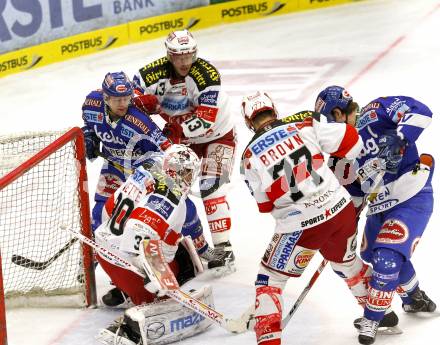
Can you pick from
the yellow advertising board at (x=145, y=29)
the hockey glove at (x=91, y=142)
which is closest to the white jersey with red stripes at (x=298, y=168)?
the hockey glove at (x=91, y=142)

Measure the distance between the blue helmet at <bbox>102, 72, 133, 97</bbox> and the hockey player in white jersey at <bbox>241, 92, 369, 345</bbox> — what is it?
41.2 inches

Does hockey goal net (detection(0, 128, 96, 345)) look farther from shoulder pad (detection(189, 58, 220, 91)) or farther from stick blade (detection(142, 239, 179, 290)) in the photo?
shoulder pad (detection(189, 58, 220, 91))

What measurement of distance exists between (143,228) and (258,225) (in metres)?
1.89

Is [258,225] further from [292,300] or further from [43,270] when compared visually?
[43,270]

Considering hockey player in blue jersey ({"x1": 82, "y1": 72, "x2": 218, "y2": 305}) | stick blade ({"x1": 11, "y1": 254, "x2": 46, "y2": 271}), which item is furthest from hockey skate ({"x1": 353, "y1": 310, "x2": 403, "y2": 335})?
stick blade ({"x1": 11, "y1": 254, "x2": 46, "y2": 271})

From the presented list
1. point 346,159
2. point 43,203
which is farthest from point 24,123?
point 346,159

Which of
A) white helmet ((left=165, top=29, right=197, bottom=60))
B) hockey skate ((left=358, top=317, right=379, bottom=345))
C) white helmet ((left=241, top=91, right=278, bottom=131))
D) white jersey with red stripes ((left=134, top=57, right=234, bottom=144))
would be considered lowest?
hockey skate ((left=358, top=317, right=379, bottom=345))

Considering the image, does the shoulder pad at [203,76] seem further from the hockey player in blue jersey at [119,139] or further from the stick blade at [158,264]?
the stick blade at [158,264]

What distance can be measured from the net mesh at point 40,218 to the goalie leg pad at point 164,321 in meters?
0.68

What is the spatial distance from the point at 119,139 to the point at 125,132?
7 cm

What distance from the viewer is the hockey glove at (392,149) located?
17.0ft

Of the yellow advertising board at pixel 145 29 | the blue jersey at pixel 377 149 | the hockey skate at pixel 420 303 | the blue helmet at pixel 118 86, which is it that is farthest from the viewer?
the yellow advertising board at pixel 145 29

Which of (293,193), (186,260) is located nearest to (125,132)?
(186,260)

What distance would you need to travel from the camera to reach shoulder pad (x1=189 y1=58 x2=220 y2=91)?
6352 millimetres
